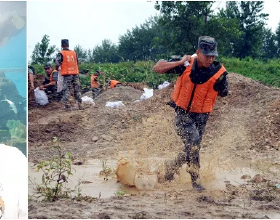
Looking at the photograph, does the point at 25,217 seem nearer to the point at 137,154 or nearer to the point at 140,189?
the point at 140,189

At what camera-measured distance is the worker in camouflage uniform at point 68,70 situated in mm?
9117

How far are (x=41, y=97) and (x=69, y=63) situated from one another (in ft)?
5.88

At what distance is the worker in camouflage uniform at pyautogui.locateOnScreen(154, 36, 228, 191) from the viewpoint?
15.3ft

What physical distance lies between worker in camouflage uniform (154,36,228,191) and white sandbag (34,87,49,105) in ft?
20.3

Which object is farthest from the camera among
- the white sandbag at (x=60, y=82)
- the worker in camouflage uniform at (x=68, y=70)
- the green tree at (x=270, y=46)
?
the green tree at (x=270, y=46)

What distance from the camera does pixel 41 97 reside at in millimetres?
10695

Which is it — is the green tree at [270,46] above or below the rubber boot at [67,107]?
above

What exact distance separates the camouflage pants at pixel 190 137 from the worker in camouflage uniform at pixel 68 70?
4590 millimetres

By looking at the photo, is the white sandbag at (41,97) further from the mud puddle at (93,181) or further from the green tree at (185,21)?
the mud puddle at (93,181)

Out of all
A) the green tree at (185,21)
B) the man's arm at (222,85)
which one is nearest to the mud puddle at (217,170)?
the man's arm at (222,85)

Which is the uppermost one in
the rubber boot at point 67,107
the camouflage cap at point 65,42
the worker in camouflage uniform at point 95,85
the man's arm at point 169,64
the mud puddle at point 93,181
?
the camouflage cap at point 65,42

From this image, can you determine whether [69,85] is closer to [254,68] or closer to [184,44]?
Result: [184,44]

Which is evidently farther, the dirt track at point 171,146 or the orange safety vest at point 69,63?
the orange safety vest at point 69,63

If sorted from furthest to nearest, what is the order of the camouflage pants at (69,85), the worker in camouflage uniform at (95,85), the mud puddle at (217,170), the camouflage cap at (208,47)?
the worker in camouflage uniform at (95,85) < the camouflage pants at (69,85) < the mud puddle at (217,170) < the camouflage cap at (208,47)
